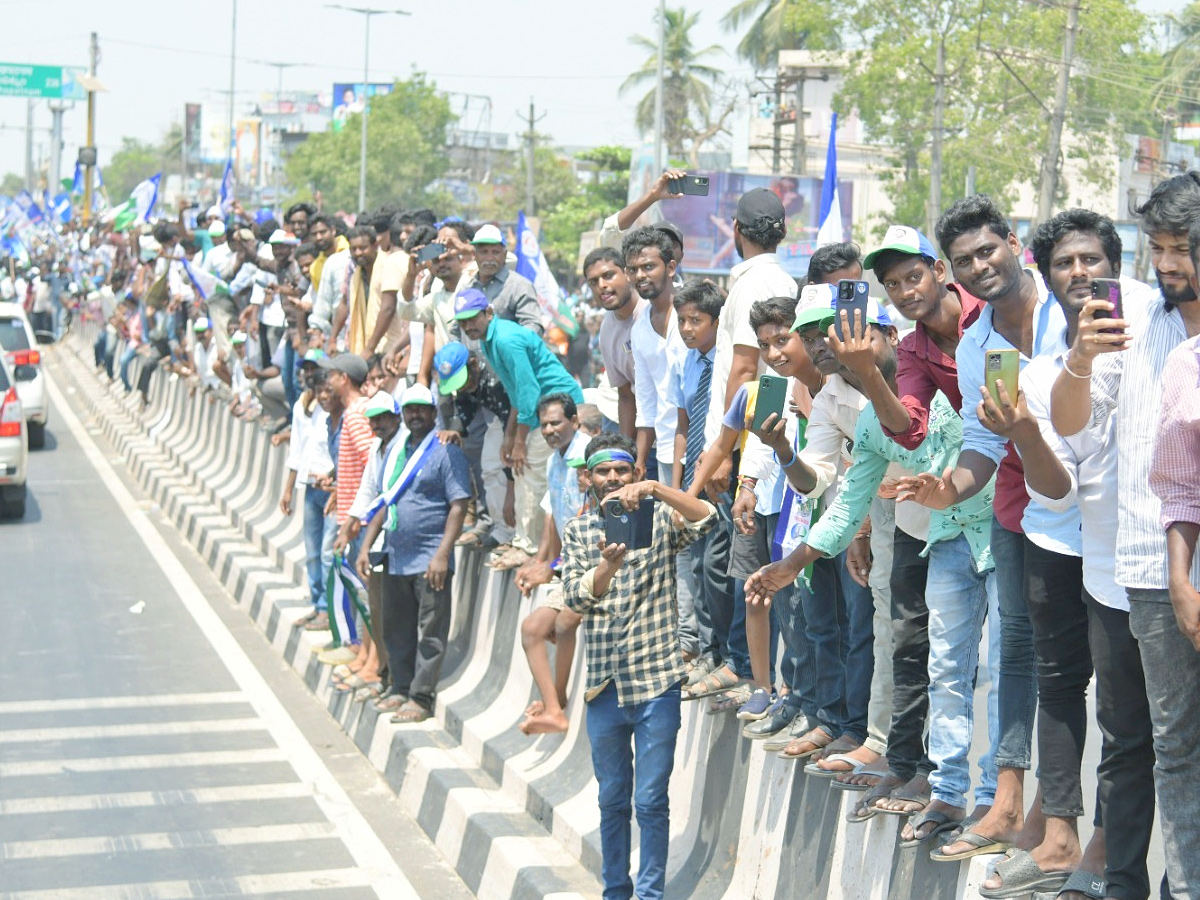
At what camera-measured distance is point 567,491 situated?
822cm

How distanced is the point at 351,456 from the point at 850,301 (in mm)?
6393

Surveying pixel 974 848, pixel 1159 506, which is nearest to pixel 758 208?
pixel 974 848

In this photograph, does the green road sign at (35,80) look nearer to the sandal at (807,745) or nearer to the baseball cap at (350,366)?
the baseball cap at (350,366)

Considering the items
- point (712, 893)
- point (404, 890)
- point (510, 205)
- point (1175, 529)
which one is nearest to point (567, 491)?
point (404, 890)

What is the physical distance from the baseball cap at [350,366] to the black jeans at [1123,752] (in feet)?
24.5

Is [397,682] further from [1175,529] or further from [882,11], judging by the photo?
[882,11]

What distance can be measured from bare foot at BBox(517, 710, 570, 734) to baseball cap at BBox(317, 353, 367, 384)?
13.7 feet

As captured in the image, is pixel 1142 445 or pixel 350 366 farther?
pixel 350 366

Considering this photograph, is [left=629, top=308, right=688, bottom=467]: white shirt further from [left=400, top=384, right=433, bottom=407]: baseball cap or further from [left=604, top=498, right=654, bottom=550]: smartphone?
[left=400, top=384, right=433, bottom=407]: baseball cap

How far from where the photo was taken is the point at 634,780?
255 inches

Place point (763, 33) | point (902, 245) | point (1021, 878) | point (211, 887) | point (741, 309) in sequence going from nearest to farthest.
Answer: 1. point (1021, 878)
2. point (902, 245)
3. point (741, 309)
4. point (211, 887)
5. point (763, 33)

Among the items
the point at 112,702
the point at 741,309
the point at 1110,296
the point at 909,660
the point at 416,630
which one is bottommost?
the point at 112,702

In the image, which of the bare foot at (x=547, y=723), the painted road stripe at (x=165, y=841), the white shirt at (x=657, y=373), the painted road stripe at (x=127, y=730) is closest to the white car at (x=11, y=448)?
the painted road stripe at (x=127, y=730)

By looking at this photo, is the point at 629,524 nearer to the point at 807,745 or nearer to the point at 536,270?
the point at 807,745
